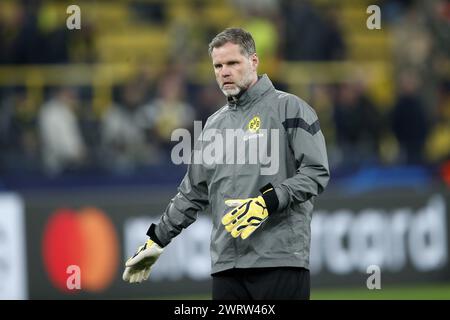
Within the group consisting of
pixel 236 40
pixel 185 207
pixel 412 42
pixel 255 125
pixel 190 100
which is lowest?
pixel 185 207

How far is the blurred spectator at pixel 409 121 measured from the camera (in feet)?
51.4

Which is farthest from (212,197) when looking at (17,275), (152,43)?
(152,43)

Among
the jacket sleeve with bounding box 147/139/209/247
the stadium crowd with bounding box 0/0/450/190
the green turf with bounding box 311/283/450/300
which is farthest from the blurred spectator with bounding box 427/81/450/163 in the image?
the jacket sleeve with bounding box 147/139/209/247

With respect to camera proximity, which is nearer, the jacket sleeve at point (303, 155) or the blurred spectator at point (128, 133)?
the jacket sleeve at point (303, 155)

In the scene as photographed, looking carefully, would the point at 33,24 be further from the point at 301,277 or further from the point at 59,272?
the point at 301,277

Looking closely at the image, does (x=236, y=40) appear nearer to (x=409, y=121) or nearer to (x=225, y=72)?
(x=225, y=72)

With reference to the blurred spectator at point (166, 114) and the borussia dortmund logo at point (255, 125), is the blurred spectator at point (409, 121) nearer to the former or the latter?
the blurred spectator at point (166, 114)

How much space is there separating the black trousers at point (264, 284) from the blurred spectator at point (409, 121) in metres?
9.33

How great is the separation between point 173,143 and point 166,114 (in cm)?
42

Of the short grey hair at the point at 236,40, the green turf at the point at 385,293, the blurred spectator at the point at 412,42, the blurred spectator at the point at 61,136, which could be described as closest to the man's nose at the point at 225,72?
the short grey hair at the point at 236,40

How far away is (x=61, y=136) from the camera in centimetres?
1399

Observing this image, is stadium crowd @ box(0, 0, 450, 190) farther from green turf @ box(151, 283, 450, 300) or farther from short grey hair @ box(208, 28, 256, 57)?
short grey hair @ box(208, 28, 256, 57)

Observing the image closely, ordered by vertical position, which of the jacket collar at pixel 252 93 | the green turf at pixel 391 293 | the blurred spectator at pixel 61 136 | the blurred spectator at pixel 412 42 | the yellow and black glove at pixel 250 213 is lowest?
the green turf at pixel 391 293

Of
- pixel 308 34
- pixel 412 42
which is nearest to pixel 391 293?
pixel 308 34
